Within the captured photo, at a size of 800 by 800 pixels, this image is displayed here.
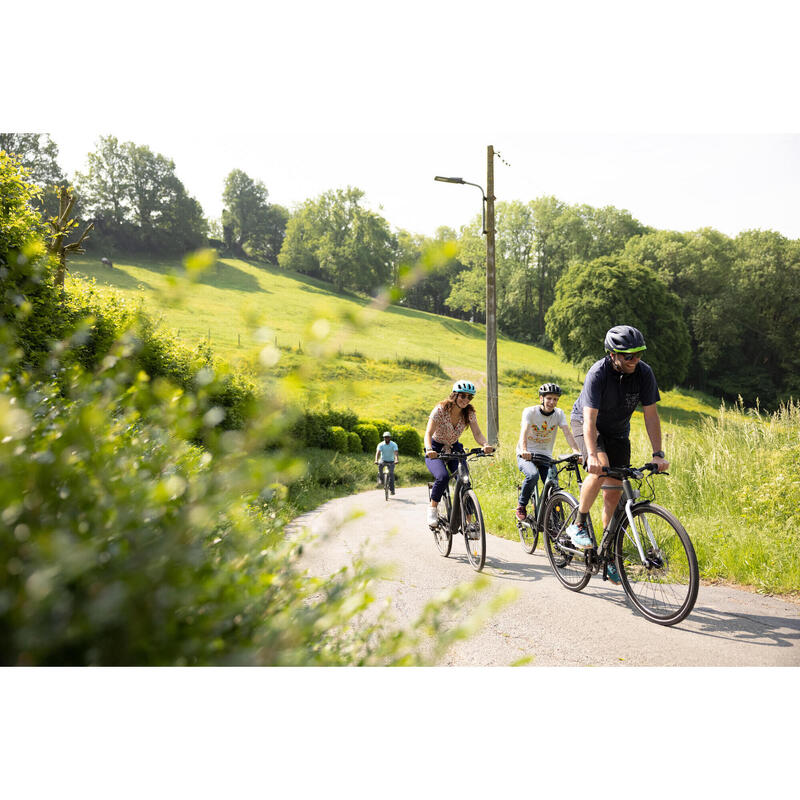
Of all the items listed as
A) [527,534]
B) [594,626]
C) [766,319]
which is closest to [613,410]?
[594,626]

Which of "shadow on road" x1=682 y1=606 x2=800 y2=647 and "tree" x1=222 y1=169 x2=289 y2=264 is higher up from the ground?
"tree" x1=222 y1=169 x2=289 y2=264

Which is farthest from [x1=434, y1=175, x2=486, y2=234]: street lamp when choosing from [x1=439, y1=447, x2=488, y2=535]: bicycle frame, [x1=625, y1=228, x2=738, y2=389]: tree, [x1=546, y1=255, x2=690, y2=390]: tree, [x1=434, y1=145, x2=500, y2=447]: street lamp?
[x1=625, y1=228, x2=738, y2=389]: tree

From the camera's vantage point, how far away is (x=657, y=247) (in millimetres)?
13438

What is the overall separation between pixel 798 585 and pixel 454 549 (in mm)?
2690

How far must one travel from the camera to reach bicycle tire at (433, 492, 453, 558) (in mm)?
4785

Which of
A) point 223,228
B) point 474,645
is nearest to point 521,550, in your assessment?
point 474,645

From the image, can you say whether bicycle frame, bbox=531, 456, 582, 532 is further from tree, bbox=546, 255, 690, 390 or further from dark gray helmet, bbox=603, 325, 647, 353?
tree, bbox=546, 255, 690, 390

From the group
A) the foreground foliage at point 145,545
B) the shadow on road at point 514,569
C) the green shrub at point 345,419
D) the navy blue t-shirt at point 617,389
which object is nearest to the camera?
the foreground foliage at point 145,545

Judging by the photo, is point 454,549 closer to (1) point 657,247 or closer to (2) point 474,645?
(2) point 474,645

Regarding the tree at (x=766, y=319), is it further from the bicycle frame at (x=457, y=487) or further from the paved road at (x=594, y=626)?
the paved road at (x=594, y=626)

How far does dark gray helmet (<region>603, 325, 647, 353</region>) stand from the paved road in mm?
1583

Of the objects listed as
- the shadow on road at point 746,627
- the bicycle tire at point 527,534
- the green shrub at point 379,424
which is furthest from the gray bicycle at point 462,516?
the green shrub at point 379,424

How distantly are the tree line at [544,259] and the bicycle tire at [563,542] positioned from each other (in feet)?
6.65

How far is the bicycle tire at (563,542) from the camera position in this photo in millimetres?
3686
